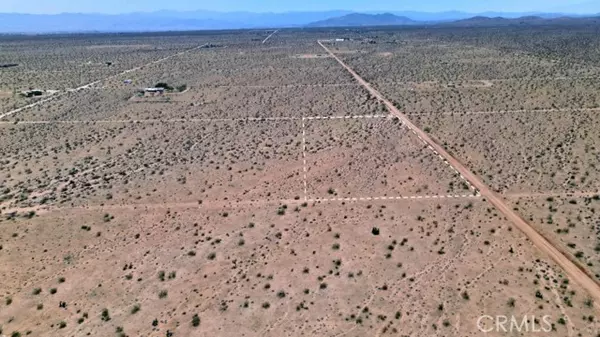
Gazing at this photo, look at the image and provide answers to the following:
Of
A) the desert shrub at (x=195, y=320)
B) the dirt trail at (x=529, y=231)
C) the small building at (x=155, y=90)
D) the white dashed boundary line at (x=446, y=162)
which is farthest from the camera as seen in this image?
the small building at (x=155, y=90)

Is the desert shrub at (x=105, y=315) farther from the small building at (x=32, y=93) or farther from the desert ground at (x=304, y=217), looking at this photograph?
the small building at (x=32, y=93)

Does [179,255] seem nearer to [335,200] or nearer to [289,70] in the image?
[335,200]

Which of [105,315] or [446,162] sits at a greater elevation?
[446,162]

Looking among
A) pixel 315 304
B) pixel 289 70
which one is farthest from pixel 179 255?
pixel 289 70

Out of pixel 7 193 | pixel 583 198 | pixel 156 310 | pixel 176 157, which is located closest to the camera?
pixel 156 310

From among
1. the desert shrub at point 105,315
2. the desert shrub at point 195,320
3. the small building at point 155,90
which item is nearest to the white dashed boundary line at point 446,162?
the desert shrub at point 195,320

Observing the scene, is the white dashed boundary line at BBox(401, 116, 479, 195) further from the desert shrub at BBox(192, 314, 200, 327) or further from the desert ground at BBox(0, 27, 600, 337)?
the desert shrub at BBox(192, 314, 200, 327)

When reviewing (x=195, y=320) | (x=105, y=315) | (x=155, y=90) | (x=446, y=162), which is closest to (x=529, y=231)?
(x=446, y=162)

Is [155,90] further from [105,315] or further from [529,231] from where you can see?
[529,231]
